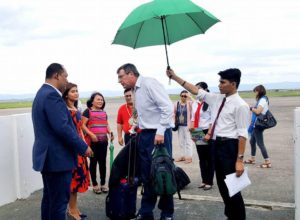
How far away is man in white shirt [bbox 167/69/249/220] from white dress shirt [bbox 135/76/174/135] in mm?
335

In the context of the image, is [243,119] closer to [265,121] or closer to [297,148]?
[297,148]

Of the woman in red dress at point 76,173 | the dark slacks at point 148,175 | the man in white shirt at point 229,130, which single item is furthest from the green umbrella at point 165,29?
the dark slacks at point 148,175

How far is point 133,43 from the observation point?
4996 millimetres

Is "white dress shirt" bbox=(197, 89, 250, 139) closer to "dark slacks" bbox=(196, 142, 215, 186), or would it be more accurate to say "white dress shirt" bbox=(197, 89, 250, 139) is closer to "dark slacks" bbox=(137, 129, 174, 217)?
"dark slacks" bbox=(137, 129, 174, 217)

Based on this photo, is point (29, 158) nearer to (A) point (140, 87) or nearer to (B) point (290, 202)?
(A) point (140, 87)

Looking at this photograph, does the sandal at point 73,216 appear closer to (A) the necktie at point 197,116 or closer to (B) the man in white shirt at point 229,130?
(B) the man in white shirt at point 229,130

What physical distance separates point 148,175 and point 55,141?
142 cm

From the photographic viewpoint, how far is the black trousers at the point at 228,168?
13.8ft

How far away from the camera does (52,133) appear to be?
3816mm

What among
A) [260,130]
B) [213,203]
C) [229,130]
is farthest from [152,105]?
[260,130]

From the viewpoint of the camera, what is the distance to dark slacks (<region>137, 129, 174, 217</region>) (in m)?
4.71

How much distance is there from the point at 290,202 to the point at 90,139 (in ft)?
10.6

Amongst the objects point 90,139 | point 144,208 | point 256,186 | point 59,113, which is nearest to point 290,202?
point 256,186

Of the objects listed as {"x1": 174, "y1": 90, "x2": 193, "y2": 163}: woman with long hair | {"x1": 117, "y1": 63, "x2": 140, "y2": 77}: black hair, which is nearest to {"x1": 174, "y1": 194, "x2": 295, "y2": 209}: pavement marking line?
{"x1": 117, "y1": 63, "x2": 140, "y2": 77}: black hair
